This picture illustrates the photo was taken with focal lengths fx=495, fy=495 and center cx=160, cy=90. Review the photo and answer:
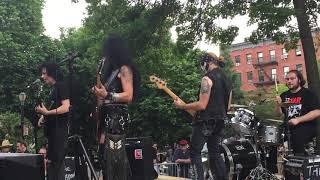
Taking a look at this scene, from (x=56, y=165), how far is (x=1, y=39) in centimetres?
2915

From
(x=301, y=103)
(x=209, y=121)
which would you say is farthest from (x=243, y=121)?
(x=209, y=121)

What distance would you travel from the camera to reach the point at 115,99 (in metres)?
5.11

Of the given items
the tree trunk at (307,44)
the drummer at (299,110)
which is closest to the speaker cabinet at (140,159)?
the drummer at (299,110)

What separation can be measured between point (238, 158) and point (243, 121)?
2.66ft

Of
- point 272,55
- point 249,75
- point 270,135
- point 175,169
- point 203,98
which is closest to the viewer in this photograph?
point 203,98

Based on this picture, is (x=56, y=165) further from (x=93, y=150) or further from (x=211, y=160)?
(x=211, y=160)

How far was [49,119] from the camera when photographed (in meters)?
6.25

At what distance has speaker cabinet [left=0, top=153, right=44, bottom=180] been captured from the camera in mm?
4137

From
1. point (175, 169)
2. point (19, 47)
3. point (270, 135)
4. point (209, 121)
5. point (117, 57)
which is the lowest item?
point (175, 169)

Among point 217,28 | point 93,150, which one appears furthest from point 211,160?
point 217,28

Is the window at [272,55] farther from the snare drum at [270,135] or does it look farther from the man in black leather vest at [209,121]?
the man in black leather vest at [209,121]

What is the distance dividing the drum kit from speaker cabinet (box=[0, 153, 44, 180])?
5156 mm

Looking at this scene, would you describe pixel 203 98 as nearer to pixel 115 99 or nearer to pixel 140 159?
pixel 140 159

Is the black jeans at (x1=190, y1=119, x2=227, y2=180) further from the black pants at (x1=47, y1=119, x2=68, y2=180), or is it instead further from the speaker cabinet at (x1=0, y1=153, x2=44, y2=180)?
the speaker cabinet at (x1=0, y1=153, x2=44, y2=180)
